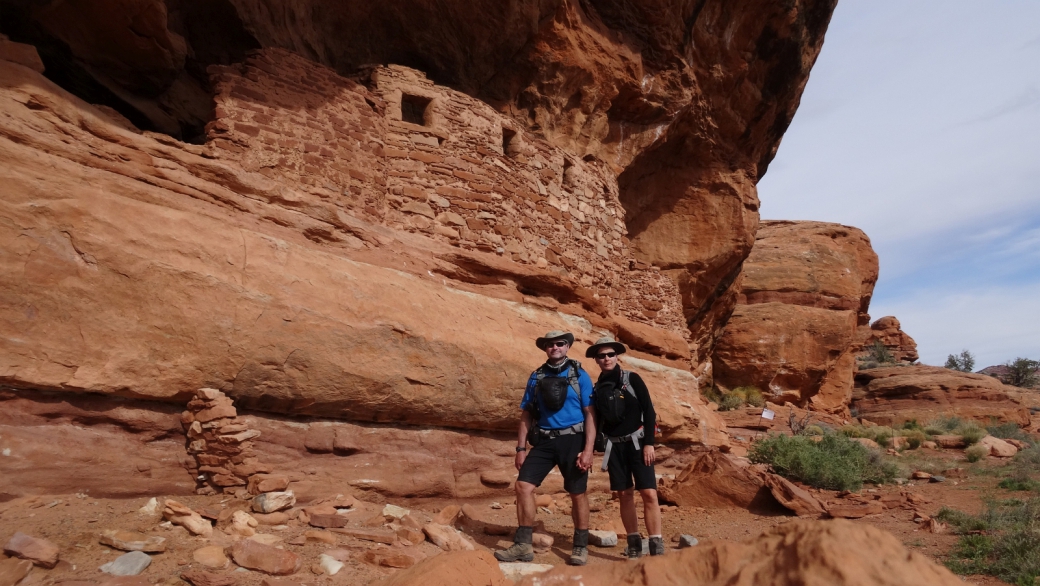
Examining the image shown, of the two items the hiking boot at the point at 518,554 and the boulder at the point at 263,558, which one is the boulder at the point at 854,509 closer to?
the hiking boot at the point at 518,554

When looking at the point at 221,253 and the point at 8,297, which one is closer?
the point at 8,297

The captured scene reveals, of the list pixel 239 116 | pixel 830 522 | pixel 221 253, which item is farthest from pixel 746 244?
pixel 830 522

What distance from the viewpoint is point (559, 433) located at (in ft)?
15.9

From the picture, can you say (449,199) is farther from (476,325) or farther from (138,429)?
(138,429)

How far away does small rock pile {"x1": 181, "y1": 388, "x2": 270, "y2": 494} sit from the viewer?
4.36m

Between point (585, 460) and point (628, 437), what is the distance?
358mm

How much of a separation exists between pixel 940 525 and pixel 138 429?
667cm

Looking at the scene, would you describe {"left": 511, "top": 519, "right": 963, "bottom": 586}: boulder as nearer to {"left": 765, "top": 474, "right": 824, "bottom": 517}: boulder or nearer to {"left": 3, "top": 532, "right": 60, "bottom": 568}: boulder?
{"left": 3, "top": 532, "right": 60, "bottom": 568}: boulder

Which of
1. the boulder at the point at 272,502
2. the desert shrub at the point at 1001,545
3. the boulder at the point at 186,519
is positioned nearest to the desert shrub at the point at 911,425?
the desert shrub at the point at 1001,545

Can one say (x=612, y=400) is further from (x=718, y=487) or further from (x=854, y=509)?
(x=854, y=509)

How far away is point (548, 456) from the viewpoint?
4.82 meters

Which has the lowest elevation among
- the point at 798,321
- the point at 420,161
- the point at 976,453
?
the point at 976,453

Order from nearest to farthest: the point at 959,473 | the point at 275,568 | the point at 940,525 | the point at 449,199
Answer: the point at 275,568 → the point at 940,525 → the point at 449,199 → the point at 959,473

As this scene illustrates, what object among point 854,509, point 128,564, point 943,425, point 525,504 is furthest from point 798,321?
point 128,564
